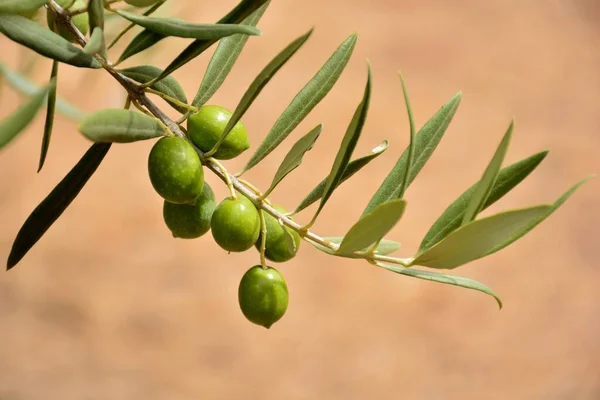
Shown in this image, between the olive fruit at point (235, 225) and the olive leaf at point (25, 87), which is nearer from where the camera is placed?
the olive fruit at point (235, 225)

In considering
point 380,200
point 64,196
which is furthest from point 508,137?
point 64,196

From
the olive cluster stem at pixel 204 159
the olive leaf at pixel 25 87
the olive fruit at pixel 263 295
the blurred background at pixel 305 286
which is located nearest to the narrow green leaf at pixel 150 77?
the olive cluster stem at pixel 204 159

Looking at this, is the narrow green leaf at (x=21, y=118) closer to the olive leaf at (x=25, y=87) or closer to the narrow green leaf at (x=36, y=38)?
the narrow green leaf at (x=36, y=38)

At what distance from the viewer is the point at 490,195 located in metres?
0.39

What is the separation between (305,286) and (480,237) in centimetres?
157

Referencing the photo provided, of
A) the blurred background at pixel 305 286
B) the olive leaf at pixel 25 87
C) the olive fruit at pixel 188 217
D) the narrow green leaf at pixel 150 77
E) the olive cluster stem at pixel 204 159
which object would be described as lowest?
the blurred background at pixel 305 286

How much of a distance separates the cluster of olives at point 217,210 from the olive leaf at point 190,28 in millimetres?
53

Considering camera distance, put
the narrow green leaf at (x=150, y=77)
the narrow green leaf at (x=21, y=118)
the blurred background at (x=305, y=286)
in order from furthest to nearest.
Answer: the blurred background at (x=305, y=286) < the narrow green leaf at (x=150, y=77) < the narrow green leaf at (x=21, y=118)

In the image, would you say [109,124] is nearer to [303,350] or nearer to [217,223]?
[217,223]

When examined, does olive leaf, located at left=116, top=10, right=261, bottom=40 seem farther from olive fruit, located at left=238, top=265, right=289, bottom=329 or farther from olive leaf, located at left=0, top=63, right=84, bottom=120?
olive leaf, located at left=0, top=63, right=84, bottom=120

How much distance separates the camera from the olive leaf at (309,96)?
0.41 metres

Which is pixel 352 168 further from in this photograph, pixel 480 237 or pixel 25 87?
pixel 25 87

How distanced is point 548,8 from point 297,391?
159 cm

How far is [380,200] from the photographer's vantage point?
1.40 feet
